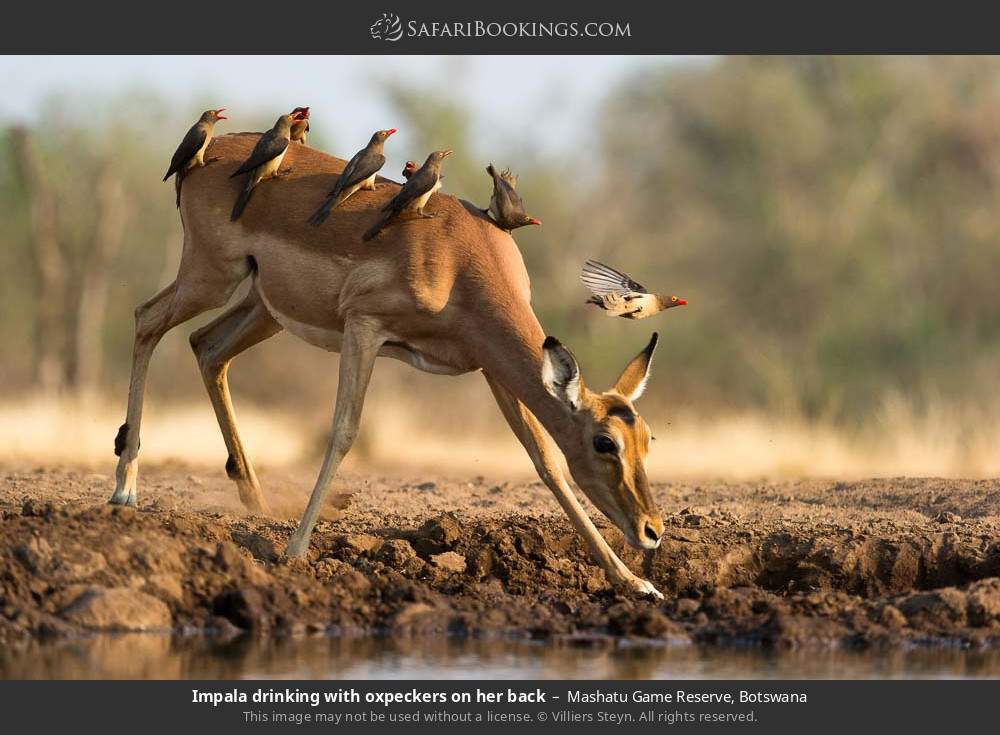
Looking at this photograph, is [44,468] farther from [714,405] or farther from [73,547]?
[714,405]

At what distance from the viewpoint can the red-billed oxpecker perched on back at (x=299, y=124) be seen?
12359mm

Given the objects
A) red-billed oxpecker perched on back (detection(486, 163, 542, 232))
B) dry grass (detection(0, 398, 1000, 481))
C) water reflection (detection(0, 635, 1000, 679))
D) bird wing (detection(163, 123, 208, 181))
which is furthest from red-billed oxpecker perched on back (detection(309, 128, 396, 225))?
dry grass (detection(0, 398, 1000, 481))

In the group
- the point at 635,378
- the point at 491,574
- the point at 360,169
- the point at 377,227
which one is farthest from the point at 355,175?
the point at 491,574

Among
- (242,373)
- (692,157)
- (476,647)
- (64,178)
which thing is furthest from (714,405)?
(476,647)

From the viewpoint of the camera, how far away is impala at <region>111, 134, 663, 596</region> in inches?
395

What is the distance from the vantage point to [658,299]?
10703 millimetres

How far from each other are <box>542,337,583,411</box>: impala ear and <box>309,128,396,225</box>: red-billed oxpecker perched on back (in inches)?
90.3

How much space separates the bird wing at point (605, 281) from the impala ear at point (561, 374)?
3.02ft

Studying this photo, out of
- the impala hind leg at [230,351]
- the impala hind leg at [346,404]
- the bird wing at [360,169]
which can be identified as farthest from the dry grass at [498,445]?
the bird wing at [360,169]

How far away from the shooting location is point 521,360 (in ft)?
34.3

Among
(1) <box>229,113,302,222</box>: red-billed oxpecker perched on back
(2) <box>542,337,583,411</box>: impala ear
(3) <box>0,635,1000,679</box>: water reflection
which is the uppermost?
(1) <box>229,113,302,222</box>: red-billed oxpecker perched on back

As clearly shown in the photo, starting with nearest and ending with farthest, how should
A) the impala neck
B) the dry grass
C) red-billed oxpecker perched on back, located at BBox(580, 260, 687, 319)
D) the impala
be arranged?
the impala, the impala neck, red-billed oxpecker perched on back, located at BBox(580, 260, 687, 319), the dry grass

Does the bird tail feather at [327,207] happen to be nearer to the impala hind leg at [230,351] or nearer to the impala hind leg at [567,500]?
the impala hind leg at [230,351]

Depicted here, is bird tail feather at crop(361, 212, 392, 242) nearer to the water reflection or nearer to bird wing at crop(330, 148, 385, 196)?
bird wing at crop(330, 148, 385, 196)
